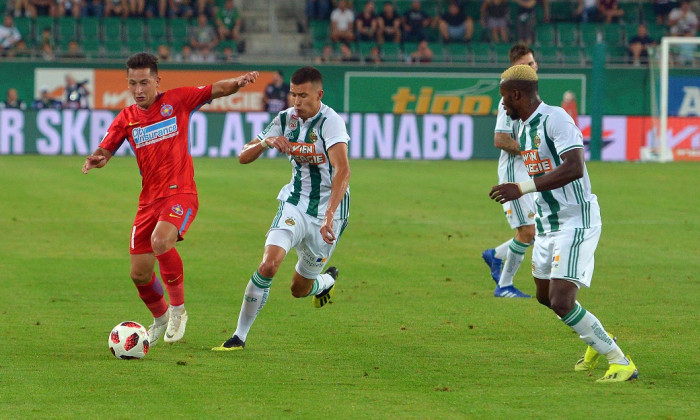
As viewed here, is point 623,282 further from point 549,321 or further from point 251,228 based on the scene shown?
point 251,228

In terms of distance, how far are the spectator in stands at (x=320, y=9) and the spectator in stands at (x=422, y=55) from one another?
3.64 metres

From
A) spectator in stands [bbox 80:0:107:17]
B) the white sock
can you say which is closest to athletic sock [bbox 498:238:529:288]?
the white sock

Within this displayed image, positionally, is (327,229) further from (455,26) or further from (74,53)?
(455,26)

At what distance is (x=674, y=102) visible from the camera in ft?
99.9

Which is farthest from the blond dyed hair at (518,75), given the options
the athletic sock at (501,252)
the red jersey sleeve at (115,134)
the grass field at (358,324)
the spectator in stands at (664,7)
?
the spectator in stands at (664,7)

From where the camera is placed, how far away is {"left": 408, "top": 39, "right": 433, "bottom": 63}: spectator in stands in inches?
1264

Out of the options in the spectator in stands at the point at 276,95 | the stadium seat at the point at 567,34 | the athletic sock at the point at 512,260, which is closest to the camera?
the athletic sock at the point at 512,260

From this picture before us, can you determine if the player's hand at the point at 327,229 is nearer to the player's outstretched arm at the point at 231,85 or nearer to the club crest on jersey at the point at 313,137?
the club crest on jersey at the point at 313,137

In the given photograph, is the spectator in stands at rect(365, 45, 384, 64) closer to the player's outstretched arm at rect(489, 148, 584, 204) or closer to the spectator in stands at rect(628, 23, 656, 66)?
the spectator in stands at rect(628, 23, 656, 66)

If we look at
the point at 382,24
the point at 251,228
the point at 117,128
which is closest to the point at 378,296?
the point at 117,128

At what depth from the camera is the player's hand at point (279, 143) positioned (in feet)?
25.7

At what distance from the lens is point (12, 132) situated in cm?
2900

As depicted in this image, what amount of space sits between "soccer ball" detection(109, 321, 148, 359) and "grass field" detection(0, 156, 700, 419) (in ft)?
0.26

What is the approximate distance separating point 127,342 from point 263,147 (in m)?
1.67
